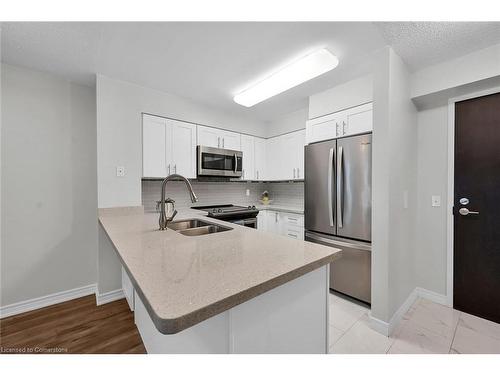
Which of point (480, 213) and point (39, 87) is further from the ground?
A: point (39, 87)

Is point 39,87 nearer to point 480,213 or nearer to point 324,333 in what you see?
point 324,333

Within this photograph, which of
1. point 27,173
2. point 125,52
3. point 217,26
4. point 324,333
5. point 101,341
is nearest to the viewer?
point 324,333

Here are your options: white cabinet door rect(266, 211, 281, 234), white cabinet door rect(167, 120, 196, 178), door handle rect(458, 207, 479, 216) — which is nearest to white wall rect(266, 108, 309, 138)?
white cabinet door rect(266, 211, 281, 234)

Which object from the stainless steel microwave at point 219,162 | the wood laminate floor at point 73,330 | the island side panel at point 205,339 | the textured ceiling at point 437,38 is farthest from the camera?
the stainless steel microwave at point 219,162

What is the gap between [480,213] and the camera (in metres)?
1.99

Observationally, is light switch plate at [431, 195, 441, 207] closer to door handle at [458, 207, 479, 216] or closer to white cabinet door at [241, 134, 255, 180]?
door handle at [458, 207, 479, 216]

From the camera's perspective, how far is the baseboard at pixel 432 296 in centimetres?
221

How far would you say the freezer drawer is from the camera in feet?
6.87

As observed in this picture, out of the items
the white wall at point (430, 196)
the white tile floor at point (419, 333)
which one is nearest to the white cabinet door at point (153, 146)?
the white tile floor at point (419, 333)

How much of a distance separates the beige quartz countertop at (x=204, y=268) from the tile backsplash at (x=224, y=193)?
5.31 ft

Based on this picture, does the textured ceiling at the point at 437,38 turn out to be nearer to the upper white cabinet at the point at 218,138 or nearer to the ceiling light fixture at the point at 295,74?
the ceiling light fixture at the point at 295,74

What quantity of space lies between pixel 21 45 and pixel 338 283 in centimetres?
368

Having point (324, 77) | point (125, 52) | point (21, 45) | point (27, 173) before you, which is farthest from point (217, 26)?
point (27, 173)

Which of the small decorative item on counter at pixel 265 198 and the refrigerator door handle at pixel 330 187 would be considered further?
the small decorative item on counter at pixel 265 198
